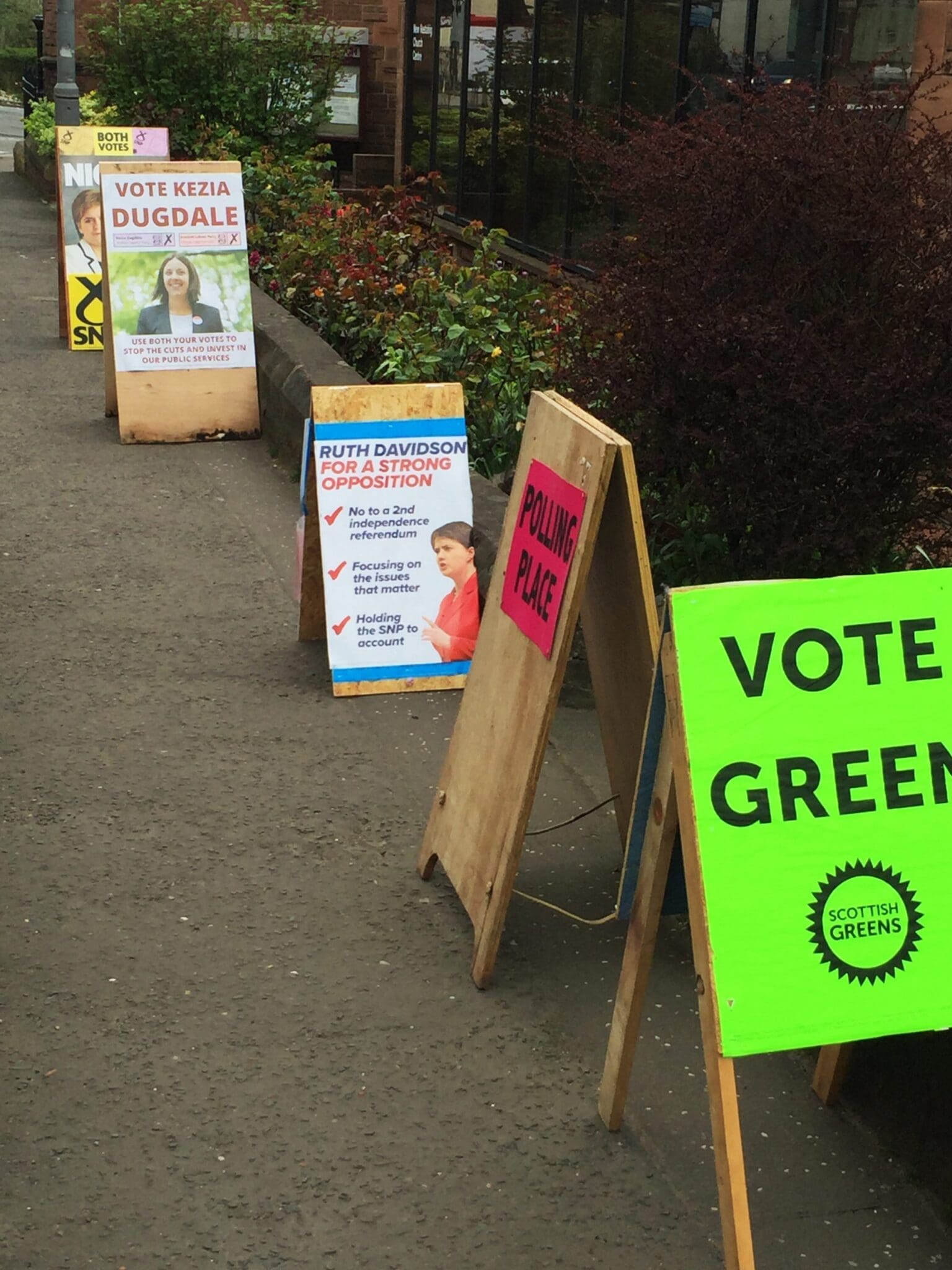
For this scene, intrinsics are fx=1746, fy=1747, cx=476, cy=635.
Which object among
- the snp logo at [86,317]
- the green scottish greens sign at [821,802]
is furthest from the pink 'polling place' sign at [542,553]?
the snp logo at [86,317]

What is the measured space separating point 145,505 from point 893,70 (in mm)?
4636

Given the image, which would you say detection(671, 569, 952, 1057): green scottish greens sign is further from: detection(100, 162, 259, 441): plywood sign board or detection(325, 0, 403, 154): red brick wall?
detection(325, 0, 403, 154): red brick wall

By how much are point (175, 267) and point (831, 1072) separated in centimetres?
689

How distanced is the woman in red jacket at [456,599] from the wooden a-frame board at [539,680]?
1509 mm

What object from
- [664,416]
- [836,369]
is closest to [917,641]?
[836,369]

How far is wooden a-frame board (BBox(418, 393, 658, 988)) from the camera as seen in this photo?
4.04 metres

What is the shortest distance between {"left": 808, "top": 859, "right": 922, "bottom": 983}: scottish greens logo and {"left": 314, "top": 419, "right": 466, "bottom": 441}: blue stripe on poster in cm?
331

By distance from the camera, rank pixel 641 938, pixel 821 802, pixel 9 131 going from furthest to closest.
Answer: pixel 9 131 → pixel 641 938 → pixel 821 802

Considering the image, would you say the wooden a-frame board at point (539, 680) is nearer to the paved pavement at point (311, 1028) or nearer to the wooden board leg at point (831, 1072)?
the paved pavement at point (311, 1028)

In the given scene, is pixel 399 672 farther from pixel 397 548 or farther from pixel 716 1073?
pixel 716 1073

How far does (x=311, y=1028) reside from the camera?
4059 millimetres

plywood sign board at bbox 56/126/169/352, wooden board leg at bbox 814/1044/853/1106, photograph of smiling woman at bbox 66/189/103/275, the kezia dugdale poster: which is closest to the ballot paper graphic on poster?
wooden board leg at bbox 814/1044/853/1106

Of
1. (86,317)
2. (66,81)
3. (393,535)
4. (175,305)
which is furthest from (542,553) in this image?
(66,81)

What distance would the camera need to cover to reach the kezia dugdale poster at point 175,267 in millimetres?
9414
